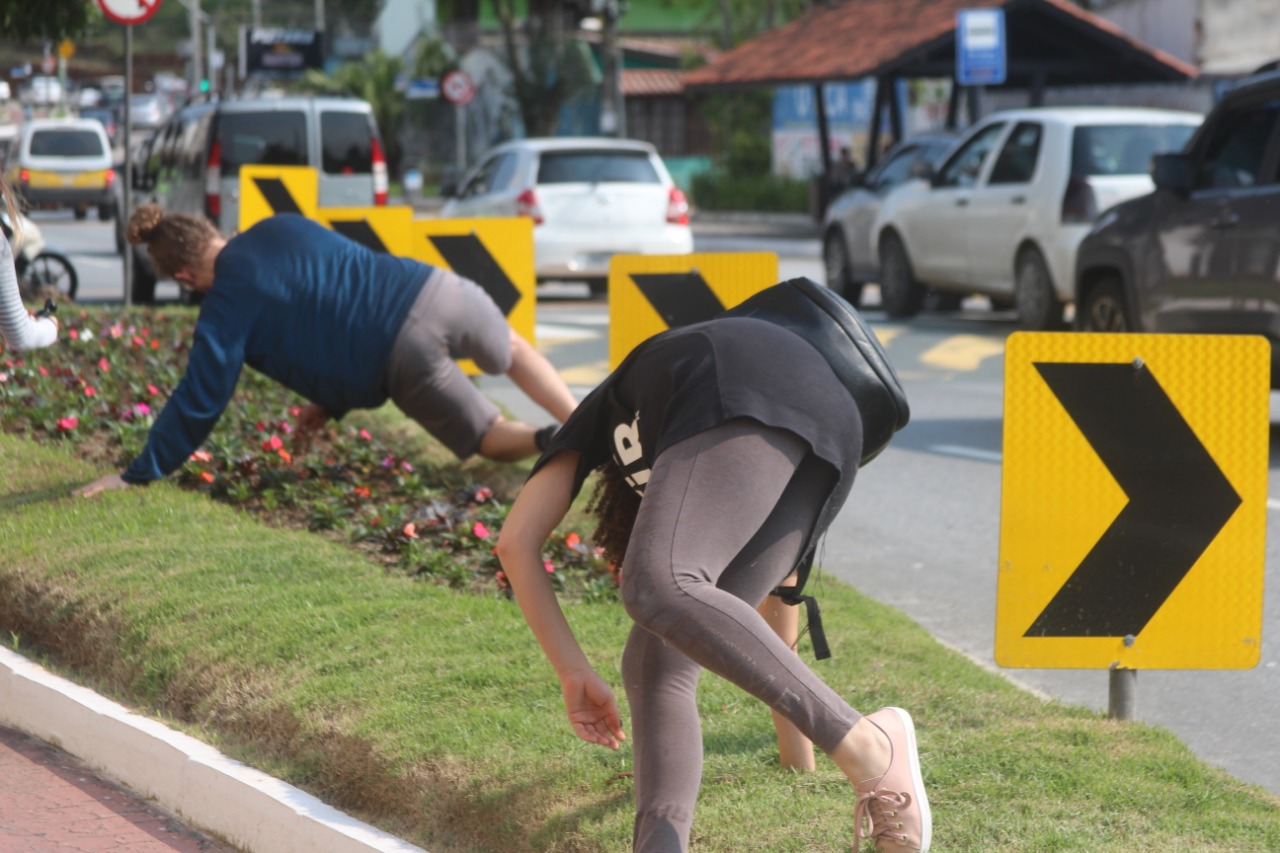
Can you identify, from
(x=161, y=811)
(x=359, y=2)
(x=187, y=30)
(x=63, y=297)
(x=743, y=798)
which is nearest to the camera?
(x=743, y=798)

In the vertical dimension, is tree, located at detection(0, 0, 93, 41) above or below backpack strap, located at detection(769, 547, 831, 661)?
above

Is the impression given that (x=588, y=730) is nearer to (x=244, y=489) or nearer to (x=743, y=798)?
(x=743, y=798)

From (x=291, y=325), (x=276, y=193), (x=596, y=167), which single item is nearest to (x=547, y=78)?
(x=596, y=167)

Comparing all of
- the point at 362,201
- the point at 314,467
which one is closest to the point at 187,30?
the point at 362,201

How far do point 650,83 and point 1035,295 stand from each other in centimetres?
4108

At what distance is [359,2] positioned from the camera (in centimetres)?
7562

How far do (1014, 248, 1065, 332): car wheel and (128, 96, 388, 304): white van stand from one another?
7.20 m

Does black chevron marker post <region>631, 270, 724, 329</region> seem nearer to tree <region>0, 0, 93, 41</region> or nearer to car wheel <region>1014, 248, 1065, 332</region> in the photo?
tree <region>0, 0, 93, 41</region>

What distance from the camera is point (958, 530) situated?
8000 millimetres

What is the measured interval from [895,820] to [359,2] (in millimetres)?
75216

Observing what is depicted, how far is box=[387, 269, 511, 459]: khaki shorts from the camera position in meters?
7.23

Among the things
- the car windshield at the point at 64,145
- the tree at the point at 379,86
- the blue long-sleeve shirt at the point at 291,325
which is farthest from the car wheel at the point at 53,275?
the tree at the point at 379,86

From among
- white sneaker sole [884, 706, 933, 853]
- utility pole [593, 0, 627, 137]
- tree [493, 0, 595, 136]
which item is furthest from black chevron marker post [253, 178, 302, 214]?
tree [493, 0, 595, 136]

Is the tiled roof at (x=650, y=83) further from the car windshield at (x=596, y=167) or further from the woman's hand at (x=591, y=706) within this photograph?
the woman's hand at (x=591, y=706)
